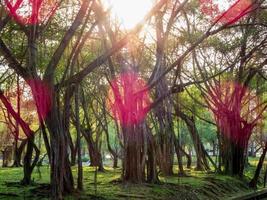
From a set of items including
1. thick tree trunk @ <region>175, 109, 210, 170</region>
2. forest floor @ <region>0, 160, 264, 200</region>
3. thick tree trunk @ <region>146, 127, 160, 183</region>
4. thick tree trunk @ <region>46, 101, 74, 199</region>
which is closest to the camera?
thick tree trunk @ <region>46, 101, 74, 199</region>

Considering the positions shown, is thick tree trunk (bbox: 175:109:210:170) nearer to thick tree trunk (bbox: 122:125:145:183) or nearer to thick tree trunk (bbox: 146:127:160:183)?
thick tree trunk (bbox: 146:127:160:183)

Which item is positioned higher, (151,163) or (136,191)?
(151,163)

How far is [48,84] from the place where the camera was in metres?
8.23

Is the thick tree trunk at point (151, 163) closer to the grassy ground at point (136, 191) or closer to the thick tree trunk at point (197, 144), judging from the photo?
the grassy ground at point (136, 191)

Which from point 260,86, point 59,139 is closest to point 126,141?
point 59,139

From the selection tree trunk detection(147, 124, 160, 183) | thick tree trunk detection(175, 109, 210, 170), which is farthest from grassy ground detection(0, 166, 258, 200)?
thick tree trunk detection(175, 109, 210, 170)

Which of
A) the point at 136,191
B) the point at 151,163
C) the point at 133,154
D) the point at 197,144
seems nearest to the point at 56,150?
the point at 136,191

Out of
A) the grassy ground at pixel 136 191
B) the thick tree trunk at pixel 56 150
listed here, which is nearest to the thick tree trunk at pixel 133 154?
the grassy ground at pixel 136 191

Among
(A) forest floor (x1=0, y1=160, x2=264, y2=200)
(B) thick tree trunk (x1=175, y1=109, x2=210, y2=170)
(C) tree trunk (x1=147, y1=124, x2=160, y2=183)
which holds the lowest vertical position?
(A) forest floor (x1=0, y1=160, x2=264, y2=200)

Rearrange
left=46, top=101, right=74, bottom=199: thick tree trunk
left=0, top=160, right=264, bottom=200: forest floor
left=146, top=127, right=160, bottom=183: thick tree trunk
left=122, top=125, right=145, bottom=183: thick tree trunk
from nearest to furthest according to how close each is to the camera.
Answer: left=46, top=101, right=74, bottom=199: thick tree trunk < left=0, top=160, right=264, bottom=200: forest floor < left=122, top=125, right=145, bottom=183: thick tree trunk < left=146, top=127, right=160, bottom=183: thick tree trunk

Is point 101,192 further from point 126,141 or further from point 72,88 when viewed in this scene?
point 72,88

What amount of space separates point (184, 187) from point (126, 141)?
189cm

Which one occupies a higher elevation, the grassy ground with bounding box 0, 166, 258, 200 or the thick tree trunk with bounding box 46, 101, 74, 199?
the thick tree trunk with bounding box 46, 101, 74, 199

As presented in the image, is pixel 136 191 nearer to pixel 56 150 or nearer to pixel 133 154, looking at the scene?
pixel 133 154
